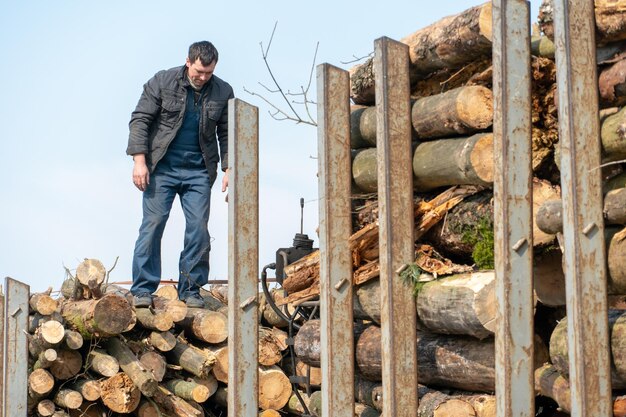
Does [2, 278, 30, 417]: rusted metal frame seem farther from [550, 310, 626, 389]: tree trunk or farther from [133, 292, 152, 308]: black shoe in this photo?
[550, 310, 626, 389]: tree trunk

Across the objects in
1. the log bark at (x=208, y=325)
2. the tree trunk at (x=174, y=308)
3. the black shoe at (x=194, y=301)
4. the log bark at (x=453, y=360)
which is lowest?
the log bark at (x=453, y=360)

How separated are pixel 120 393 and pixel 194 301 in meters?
0.96

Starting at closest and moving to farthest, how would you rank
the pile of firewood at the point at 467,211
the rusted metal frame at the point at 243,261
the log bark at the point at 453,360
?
the pile of firewood at the point at 467,211
the log bark at the point at 453,360
the rusted metal frame at the point at 243,261

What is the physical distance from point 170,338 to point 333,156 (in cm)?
333

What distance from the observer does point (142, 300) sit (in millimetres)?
8070

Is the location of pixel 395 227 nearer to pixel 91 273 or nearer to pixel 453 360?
pixel 453 360

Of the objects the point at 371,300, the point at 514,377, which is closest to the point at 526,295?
the point at 514,377

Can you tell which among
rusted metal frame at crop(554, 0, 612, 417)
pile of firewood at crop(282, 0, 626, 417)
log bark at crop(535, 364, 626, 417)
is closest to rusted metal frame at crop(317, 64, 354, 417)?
pile of firewood at crop(282, 0, 626, 417)

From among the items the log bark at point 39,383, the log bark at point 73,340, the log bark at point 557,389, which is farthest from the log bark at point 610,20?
the log bark at point 39,383

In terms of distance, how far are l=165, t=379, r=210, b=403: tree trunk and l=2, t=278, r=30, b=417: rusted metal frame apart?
1.11 meters

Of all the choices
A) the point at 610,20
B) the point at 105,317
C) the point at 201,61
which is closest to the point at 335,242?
the point at 610,20

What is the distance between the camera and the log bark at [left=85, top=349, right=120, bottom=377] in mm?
7863

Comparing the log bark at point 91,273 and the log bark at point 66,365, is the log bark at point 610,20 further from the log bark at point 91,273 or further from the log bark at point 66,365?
the log bark at point 66,365

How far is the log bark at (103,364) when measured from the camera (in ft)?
25.8
